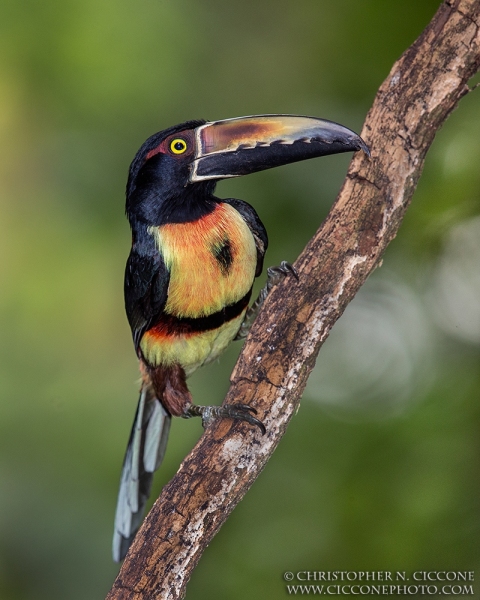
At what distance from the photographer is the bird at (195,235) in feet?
9.75

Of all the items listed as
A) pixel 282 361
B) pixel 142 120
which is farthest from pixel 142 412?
pixel 142 120

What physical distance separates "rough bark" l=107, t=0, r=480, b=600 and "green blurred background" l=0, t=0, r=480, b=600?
1.40 meters

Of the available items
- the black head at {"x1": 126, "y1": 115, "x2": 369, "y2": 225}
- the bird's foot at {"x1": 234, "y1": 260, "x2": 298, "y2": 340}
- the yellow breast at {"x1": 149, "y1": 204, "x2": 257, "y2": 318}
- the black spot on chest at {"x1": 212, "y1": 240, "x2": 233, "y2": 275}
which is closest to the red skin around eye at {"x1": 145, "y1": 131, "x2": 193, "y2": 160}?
the black head at {"x1": 126, "y1": 115, "x2": 369, "y2": 225}

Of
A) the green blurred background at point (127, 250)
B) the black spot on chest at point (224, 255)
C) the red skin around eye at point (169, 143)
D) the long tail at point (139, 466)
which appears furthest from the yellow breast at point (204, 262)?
the green blurred background at point (127, 250)

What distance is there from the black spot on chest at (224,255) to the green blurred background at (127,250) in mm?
1217

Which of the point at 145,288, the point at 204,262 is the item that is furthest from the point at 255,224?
the point at 145,288

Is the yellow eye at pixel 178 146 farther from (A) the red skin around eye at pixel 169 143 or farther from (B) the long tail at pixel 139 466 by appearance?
(B) the long tail at pixel 139 466

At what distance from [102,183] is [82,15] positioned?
3.63 feet

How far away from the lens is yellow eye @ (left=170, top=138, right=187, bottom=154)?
10.2ft

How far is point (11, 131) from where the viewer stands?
467 cm

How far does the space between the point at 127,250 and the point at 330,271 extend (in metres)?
2.19

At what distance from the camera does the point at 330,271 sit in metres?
2.84

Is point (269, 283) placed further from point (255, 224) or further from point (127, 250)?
point (127, 250)

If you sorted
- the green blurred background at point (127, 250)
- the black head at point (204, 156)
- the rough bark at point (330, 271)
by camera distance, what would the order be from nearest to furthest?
the rough bark at point (330, 271) → the black head at point (204, 156) → the green blurred background at point (127, 250)
